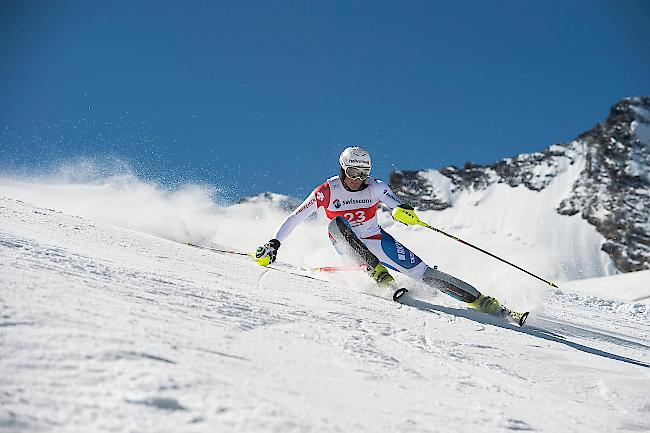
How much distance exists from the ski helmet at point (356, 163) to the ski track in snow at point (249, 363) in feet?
8.91

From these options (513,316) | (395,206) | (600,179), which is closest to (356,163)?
(395,206)

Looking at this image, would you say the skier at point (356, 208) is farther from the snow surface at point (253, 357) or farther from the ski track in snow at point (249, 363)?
the ski track in snow at point (249, 363)

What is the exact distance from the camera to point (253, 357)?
79.6 inches

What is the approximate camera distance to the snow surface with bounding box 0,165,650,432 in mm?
1410

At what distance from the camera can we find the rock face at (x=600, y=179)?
112 m

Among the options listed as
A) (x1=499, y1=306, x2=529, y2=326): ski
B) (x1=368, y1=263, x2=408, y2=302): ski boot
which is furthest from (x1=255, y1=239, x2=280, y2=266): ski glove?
(x1=499, y1=306, x2=529, y2=326): ski

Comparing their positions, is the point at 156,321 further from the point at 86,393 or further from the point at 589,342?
the point at 589,342

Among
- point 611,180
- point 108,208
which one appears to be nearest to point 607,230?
point 611,180

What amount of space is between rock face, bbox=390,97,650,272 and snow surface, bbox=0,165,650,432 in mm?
119937

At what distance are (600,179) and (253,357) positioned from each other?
464 ft

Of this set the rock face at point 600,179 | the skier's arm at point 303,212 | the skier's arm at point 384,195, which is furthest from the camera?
the rock face at point 600,179

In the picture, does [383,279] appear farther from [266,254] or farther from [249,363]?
[249,363]

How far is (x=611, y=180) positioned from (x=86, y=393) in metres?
141

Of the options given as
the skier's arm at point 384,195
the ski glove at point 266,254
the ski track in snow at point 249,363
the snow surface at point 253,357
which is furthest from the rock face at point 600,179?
the ski track in snow at point 249,363
